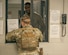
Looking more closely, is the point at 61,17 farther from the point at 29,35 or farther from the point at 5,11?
the point at 5,11

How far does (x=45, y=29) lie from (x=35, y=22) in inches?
9.9

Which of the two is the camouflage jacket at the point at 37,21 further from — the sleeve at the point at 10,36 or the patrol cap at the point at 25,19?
the sleeve at the point at 10,36

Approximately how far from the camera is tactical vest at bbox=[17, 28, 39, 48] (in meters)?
3.22

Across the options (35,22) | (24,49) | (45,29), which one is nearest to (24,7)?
(35,22)

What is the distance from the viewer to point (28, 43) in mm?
3215

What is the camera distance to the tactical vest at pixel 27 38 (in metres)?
3.22

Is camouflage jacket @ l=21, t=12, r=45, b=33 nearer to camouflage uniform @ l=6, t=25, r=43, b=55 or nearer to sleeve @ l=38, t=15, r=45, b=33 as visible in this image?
sleeve @ l=38, t=15, r=45, b=33

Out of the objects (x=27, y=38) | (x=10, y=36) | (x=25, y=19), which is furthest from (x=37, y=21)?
(x=10, y=36)

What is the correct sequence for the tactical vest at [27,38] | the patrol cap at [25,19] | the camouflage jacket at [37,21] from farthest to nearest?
the camouflage jacket at [37,21]
the patrol cap at [25,19]
the tactical vest at [27,38]

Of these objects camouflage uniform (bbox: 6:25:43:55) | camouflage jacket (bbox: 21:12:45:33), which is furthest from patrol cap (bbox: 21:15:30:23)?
camouflage jacket (bbox: 21:12:45:33)

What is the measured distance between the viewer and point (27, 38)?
3223 millimetres

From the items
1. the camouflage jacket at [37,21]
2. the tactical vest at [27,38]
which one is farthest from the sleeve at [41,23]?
the tactical vest at [27,38]

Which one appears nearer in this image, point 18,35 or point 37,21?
point 18,35

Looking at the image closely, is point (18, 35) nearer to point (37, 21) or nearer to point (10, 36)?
point (10, 36)
